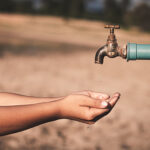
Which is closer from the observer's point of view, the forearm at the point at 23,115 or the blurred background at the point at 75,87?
the forearm at the point at 23,115

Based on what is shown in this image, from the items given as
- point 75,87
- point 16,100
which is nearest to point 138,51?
point 16,100

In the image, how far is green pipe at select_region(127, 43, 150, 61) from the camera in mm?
1372

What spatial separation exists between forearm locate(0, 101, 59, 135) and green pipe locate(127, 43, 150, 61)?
1.55ft

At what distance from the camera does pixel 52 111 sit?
1.40m

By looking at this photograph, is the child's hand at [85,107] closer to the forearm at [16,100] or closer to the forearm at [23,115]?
the forearm at [23,115]

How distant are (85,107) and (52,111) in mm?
172

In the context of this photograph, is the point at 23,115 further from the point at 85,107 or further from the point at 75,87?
the point at 75,87

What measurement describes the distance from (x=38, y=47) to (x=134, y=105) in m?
5.84

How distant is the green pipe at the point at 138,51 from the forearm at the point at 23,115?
0.47 m

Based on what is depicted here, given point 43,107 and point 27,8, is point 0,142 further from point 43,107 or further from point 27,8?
point 27,8

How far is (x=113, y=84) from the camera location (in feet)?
18.3

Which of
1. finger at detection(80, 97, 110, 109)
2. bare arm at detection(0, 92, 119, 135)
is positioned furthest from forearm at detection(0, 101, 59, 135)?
finger at detection(80, 97, 110, 109)

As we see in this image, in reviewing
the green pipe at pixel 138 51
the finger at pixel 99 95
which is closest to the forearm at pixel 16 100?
the finger at pixel 99 95

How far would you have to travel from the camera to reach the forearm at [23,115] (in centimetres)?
133
